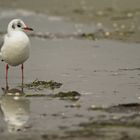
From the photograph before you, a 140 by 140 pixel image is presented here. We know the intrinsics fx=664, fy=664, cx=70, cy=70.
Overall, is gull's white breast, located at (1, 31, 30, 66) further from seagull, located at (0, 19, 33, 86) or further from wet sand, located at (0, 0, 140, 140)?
wet sand, located at (0, 0, 140, 140)

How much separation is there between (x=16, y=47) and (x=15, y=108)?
2409 mm

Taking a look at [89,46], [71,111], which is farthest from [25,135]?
[89,46]

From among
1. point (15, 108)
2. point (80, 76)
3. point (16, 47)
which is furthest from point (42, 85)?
point (15, 108)

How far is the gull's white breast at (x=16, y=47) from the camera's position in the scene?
480 inches

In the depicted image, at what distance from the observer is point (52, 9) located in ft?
85.6

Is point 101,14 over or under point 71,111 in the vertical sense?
over

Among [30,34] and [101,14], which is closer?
[30,34]

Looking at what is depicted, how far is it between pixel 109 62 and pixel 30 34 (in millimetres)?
6431

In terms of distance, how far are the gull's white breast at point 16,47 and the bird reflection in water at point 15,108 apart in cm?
81

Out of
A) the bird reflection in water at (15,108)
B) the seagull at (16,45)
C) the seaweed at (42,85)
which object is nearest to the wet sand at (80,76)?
the bird reflection in water at (15,108)

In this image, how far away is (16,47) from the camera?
12.2 meters

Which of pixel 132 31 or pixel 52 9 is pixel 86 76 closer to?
pixel 132 31

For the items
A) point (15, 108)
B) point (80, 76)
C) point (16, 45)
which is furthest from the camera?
point (80, 76)

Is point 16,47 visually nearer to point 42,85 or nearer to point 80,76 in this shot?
point 42,85
